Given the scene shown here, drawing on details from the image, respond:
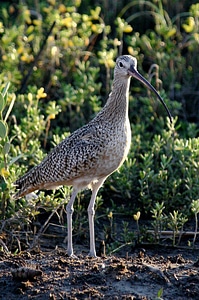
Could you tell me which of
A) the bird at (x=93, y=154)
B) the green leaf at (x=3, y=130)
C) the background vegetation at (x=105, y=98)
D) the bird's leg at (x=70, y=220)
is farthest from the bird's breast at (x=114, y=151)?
the green leaf at (x=3, y=130)

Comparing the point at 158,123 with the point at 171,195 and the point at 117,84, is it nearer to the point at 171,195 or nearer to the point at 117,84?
the point at 171,195

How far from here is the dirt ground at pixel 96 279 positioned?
5676 mm

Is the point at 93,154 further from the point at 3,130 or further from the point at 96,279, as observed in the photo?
the point at 96,279

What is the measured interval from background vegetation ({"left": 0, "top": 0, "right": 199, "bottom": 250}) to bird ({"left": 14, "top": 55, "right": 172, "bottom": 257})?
20 cm

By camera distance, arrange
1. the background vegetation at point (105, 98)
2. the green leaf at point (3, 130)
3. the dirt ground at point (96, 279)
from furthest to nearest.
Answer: the background vegetation at point (105, 98) → the green leaf at point (3, 130) → the dirt ground at point (96, 279)

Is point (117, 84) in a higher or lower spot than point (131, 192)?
higher

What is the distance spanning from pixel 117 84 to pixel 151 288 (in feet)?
6.87

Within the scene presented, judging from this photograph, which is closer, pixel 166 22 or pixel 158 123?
pixel 158 123

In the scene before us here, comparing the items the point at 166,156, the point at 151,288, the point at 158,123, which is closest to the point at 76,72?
the point at 158,123

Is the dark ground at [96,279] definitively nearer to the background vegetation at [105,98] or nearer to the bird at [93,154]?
the bird at [93,154]

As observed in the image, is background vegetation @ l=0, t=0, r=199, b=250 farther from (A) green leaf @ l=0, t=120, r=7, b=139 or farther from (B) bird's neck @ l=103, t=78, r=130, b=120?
(B) bird's neck @ l=103, t=78, r=130, b=120

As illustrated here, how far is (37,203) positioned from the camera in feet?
24.3

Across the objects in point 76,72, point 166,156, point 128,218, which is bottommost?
point 128,218

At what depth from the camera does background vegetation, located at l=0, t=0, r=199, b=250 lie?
767 cm
